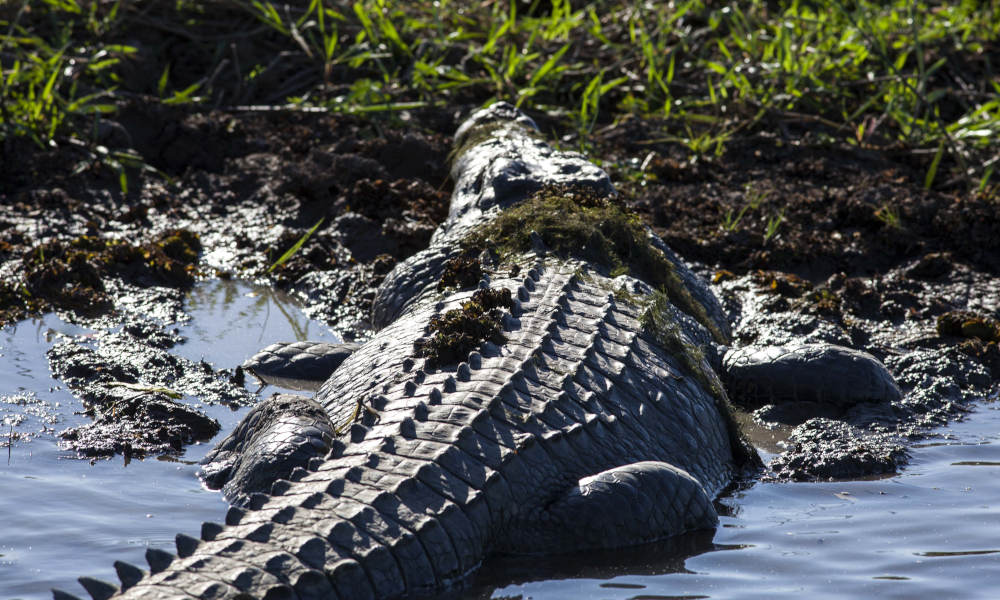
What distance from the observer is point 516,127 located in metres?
6.16

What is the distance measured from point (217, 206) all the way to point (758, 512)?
13.6 ft

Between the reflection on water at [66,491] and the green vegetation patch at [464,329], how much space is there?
0.80 m

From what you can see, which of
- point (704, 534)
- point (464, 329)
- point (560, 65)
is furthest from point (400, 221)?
point (704, 534)

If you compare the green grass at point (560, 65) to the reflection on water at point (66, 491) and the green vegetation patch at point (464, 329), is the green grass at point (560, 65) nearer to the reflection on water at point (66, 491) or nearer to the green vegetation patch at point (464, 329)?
the reflection on water at point (66, 491)

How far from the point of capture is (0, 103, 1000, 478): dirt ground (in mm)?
5191

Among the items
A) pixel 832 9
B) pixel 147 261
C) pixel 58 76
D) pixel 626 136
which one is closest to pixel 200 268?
pixel 147 261

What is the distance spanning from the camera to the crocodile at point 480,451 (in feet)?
7.96

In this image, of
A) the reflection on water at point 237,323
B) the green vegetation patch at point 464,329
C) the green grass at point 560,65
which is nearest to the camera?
the green vegetation patch at point 464,329

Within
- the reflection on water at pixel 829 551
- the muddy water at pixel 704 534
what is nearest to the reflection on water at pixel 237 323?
the muddy water at pixel 704 534

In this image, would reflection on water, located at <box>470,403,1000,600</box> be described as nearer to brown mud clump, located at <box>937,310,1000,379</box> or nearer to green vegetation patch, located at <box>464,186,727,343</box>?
brown mud clump, located at <box>937,310,1000,379</box>

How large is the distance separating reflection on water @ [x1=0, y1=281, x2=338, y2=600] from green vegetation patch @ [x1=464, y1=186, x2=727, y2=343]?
1207mm

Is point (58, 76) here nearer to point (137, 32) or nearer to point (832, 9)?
point (137, 32)

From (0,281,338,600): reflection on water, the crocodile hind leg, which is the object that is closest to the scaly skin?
the crocodile hind leg

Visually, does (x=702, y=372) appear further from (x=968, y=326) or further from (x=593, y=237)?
(x=968, y=326)
